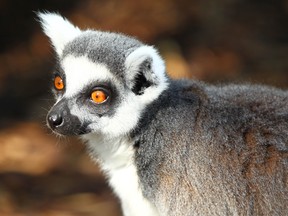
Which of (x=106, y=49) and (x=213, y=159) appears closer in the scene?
(x=213, y=159)

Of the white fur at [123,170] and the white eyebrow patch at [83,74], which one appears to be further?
the white fur at [123,170]

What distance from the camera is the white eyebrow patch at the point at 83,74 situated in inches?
187

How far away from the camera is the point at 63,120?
469 cm

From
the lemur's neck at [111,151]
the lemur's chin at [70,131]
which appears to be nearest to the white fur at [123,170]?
the lemur's neck at [111,151]

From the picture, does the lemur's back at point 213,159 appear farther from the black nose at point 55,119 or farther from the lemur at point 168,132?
the black nose at point 55,119

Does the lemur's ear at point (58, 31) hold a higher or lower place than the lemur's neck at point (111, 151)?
higher

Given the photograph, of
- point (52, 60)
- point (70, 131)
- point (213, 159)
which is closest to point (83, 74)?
point (70, 131)

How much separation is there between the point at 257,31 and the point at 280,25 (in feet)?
1.60

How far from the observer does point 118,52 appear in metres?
4.84

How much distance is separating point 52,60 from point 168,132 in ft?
19.4

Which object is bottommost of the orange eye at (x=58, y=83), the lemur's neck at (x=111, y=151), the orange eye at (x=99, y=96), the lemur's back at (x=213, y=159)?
the lemur's back at (x=213, y=159)

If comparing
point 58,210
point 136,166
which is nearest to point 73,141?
point 58,210

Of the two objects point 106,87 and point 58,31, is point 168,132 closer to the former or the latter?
point 106,87

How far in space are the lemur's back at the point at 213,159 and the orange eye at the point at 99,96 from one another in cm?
33
